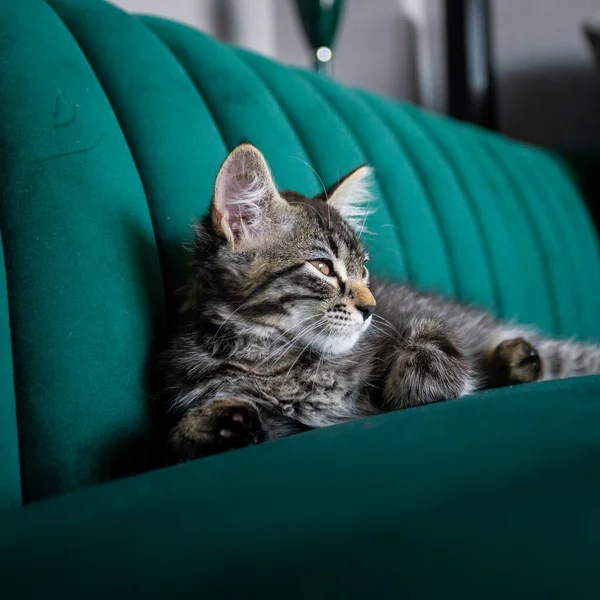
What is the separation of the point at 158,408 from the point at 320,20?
6.08 feet

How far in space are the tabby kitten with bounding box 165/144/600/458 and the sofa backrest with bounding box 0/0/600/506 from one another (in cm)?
9

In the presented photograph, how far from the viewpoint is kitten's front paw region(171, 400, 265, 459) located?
745 millimetres

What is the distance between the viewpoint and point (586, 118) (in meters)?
3.23

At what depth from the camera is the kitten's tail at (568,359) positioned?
1302mm

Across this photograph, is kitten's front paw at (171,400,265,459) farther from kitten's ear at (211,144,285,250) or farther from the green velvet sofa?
kitten's ear at (211,144,285,250)

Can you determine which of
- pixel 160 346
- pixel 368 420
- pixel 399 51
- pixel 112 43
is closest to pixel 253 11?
pixel 399 51

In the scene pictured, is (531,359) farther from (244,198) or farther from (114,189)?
(114,189)

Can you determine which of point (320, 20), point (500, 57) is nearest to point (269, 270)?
point (320, 20)

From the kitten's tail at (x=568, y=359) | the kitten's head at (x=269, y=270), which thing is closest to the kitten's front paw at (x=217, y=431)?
the kitten's head at (x=269, y=270)

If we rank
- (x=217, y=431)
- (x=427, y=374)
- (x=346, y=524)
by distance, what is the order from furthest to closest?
(x=427, y=374) < (x=217, y=431) < (x=346, y=524)

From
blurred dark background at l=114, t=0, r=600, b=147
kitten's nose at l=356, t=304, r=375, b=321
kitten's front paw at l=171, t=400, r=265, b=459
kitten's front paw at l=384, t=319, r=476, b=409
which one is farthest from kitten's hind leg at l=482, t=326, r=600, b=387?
blurred dark background at l=114, t=0, r=600, b=147

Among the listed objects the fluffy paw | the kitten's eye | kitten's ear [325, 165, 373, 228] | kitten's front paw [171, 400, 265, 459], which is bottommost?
the fluffy paw

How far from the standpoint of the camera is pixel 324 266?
0.98 metres

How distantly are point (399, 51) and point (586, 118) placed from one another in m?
1.07
